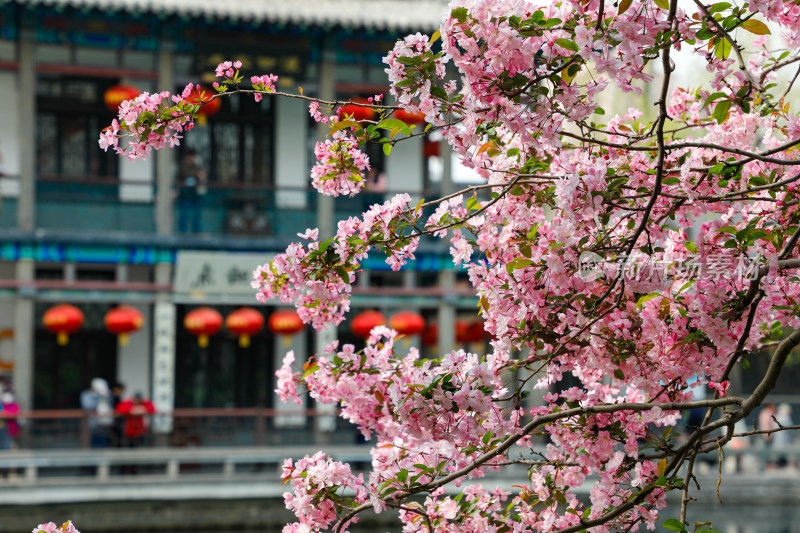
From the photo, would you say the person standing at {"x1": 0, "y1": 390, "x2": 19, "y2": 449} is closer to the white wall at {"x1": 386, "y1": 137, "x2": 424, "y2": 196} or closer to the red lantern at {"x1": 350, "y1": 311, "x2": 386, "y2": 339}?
the red lantern at {"x1": 350, "y1": 311, "x2": 386, "y2": 339}

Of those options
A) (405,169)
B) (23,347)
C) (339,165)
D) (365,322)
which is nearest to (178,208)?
(23,347)

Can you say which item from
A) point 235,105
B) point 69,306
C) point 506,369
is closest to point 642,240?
A: point 506,369

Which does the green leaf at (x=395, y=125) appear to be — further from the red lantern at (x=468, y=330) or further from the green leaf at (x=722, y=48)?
the red lantern at (x=468, y=330)

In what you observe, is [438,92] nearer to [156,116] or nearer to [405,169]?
[156,116]

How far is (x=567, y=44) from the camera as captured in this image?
2.56 meters

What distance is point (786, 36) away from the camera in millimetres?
3295

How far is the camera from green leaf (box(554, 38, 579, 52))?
2.55m

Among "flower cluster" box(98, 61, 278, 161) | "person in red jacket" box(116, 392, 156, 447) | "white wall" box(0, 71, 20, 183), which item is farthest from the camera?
"white wall" box(0, 71, 20, 183)

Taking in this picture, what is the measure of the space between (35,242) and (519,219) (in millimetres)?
9877

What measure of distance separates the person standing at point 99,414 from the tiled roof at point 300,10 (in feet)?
14.5

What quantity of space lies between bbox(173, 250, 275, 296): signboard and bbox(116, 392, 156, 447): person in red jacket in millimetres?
1464

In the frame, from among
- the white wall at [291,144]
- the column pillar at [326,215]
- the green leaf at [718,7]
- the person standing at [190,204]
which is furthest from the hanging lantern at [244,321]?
the green leaf at [718,7]

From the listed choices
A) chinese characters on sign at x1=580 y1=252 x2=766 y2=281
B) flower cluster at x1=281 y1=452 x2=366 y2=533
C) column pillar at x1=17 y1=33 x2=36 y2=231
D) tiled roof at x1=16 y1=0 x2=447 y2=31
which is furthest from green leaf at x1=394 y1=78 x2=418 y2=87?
column pillar at x1=17 y1=33 x2=36 y2=231

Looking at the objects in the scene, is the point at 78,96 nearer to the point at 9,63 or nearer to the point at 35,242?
the point at 9,63
